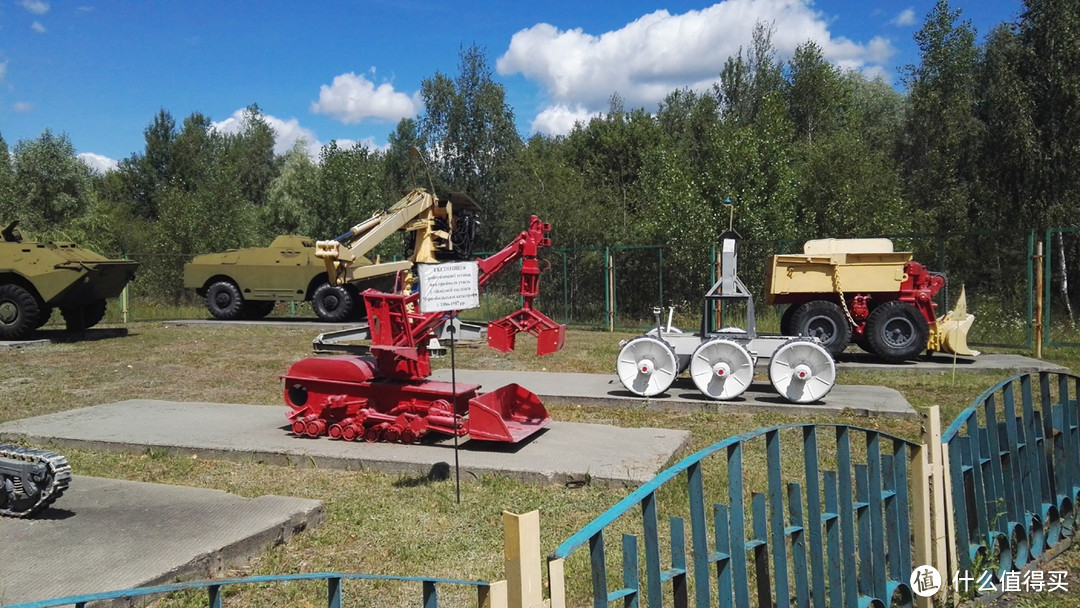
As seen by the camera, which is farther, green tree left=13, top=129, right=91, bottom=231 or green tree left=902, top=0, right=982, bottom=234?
green tree left=13, top=129, right=91, bottom=231

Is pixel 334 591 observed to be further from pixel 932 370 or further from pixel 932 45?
pixel 932 45

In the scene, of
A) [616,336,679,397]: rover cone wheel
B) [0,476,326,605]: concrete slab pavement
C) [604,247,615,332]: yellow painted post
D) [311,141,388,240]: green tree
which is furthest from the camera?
[311,141,388,240]: green tree

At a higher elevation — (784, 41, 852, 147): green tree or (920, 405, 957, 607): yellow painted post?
(784, 41, 852, 147): green tree

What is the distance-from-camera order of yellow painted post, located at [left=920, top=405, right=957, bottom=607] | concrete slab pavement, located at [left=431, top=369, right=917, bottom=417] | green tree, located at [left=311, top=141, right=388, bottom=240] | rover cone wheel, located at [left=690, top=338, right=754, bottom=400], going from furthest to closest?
1. green tree, located at [left=311, top=141, right=388, bottom=240]
2. rover cone wheel, located at [left=690, top=338, right=754, bottom=400]
3. concrete slab pavement, located at [left=431, top=369, right=917, bottom=417]
4. yellow painted post, located at [left=920, top=405, right=957, bottom=607]

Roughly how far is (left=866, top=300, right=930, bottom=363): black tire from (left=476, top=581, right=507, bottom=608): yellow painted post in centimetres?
1108

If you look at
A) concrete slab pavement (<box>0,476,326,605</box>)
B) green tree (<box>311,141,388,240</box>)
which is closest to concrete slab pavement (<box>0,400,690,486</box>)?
concrete slab pavement (<box>0,476,326,605</box>)

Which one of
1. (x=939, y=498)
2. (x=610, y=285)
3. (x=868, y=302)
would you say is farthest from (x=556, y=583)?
(x=610, y=285)

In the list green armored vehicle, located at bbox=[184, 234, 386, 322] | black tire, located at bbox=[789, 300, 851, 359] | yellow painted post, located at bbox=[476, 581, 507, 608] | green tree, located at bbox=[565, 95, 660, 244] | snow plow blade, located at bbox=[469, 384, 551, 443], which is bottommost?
snow plow blade, located at bbox=[469, 384, 551, 443]

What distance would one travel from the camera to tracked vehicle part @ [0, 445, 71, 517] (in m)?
4.89

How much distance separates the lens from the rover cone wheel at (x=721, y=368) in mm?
9156

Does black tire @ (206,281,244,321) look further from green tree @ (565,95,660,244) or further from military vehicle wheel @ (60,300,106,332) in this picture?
green tree @ (565,95,660,244)

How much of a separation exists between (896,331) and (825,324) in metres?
1.01

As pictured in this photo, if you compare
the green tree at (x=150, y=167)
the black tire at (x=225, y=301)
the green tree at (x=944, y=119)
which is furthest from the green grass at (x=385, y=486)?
the green tree at (x=150, y=167)

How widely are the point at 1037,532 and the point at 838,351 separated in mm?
7571
